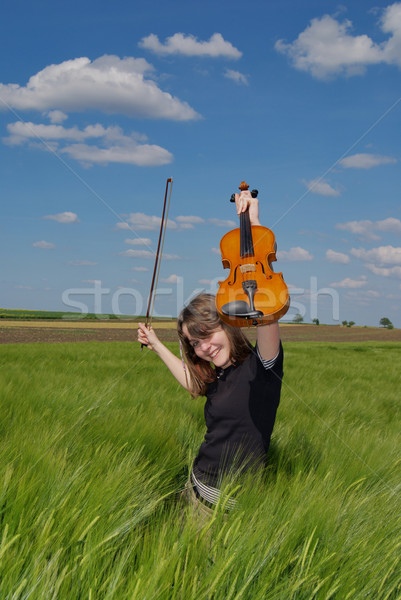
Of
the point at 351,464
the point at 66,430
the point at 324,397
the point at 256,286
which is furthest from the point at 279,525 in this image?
the point at 324,397

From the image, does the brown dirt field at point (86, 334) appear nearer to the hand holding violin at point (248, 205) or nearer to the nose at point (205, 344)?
the nose at point (205, 344)

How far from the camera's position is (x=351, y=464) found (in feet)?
8.11

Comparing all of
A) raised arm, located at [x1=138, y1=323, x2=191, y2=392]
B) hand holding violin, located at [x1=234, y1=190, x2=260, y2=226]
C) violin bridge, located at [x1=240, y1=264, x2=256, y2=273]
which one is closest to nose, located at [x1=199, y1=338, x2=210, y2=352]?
raised arm, located at [x1=138, y1=323, x2=191, y2=392]

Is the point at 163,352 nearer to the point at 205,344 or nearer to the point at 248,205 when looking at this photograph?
the point at 205,344

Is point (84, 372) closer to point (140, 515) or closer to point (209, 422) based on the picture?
point (209, 422)

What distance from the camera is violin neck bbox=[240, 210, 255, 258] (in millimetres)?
1857

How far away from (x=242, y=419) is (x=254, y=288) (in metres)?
0.74

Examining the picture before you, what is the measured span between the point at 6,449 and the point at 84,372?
14.7ft

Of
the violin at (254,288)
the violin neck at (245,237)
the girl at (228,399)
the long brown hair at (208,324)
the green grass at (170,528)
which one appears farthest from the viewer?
the long brown hair at (208,324)

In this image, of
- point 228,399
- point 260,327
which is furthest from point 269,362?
point 228,399

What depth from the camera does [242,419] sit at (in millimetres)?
2219

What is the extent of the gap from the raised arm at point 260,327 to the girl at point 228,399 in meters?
0.08

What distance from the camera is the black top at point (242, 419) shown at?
7.10 ft

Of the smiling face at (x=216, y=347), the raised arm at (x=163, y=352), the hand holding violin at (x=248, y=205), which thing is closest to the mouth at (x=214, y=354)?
the smiling face at (x=216, y=347)
